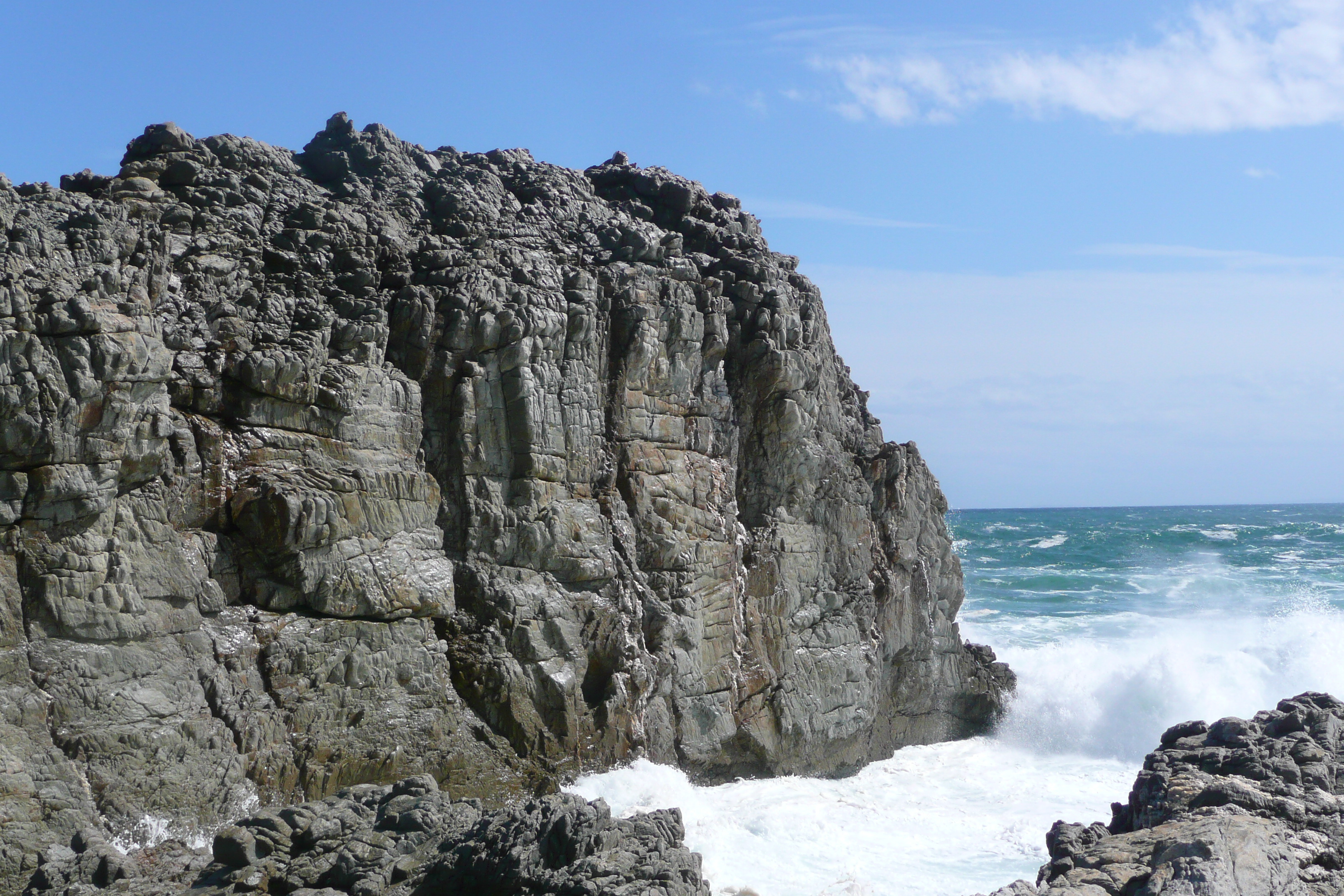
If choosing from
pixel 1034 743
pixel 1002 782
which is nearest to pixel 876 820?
pixel 1002 782

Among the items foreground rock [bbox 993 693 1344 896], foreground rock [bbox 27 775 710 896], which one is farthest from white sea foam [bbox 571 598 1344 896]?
foreground rock [bbox 27 775 710 896]

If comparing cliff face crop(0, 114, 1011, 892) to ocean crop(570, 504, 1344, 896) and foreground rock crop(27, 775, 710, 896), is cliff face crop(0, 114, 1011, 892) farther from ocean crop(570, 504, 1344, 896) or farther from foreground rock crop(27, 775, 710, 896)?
foreground rock crop(27, 775, 710, 896)

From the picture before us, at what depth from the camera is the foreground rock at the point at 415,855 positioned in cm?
819

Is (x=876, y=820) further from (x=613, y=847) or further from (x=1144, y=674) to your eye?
(x=1144, y=674)

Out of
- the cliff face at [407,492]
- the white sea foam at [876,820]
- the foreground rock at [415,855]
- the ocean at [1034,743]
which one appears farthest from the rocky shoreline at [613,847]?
the ocean at [1034,743]

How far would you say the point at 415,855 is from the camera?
8961 millimetres

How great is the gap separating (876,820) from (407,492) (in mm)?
7433

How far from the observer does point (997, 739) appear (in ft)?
63.5

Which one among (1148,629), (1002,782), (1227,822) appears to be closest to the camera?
(1227,822)

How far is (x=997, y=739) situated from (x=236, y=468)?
13347 mm

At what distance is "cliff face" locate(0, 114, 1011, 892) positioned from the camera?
424 inches

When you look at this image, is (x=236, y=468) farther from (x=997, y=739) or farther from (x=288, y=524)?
(x=997, y=739)

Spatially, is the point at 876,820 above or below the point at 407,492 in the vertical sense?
below

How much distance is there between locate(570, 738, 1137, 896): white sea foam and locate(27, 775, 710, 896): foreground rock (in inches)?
155
